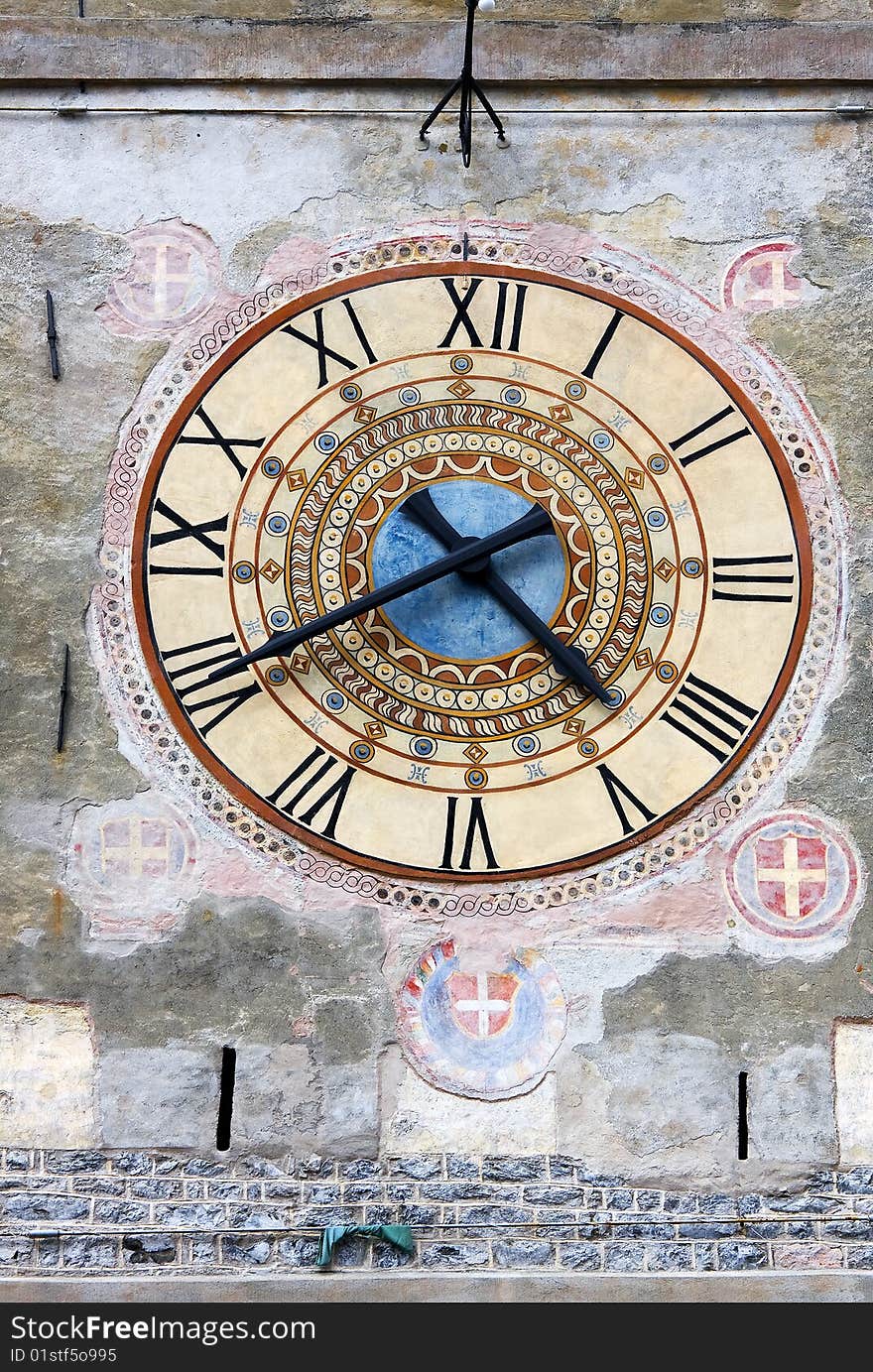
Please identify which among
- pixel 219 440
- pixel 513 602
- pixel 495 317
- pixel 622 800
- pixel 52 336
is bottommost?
pixel 622 800

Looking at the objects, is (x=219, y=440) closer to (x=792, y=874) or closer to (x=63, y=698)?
(x=63, y=698)

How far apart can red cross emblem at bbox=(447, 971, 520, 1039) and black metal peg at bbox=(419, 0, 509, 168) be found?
2.85m

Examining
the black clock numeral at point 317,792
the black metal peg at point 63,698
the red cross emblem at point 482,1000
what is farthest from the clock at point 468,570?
the red cross emblem at point 482,1000

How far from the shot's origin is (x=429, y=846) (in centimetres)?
865

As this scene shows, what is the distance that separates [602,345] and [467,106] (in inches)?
38.3

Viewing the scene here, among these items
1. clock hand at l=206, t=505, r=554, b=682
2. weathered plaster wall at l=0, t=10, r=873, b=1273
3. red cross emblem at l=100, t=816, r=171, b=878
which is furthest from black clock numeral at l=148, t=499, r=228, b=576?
red cross emblem at l=100, t=816, r=171, b=878

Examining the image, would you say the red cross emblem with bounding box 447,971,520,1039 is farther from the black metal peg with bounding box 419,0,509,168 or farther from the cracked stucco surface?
the black metal peg with bounding box 419,0,509,168

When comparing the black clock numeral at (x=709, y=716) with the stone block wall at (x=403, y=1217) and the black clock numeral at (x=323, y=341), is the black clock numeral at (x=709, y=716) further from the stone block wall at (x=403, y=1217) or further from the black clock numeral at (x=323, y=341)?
the black clock numeral at (x=323, y=341)

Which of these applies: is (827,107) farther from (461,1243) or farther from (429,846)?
(461,1243)

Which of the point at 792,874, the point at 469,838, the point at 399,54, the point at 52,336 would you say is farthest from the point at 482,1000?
the point at 399,54

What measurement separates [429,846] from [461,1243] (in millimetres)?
1255

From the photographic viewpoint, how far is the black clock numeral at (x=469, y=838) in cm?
863

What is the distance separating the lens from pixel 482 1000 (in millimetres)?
8531

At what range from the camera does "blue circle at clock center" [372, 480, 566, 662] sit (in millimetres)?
8898
